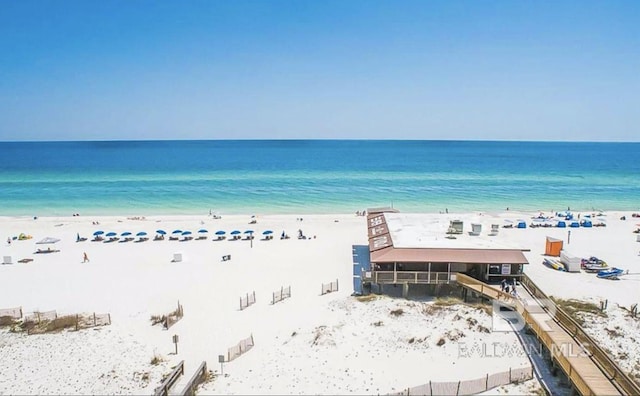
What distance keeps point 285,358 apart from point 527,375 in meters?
8.06

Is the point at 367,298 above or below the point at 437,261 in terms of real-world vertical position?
below

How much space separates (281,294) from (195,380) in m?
7.61

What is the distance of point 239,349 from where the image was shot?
15125 millimetres

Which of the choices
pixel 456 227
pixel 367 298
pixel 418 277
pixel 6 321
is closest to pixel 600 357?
pixel 418 277

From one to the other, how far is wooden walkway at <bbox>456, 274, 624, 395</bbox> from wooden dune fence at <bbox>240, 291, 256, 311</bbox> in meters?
9.95

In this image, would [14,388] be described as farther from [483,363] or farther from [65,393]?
[483,363]

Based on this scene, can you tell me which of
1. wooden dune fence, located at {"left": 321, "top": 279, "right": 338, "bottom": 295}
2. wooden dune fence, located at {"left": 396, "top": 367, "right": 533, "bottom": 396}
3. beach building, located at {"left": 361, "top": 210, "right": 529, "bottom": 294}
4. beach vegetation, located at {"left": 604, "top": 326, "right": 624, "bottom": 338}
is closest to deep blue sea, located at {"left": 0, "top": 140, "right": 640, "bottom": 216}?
wooden dune fence, located at {"left": 321, "top": 279, "right": 338, "bottom": 295}

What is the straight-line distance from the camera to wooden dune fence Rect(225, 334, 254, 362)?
48.4ft

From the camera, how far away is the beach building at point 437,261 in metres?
19.9

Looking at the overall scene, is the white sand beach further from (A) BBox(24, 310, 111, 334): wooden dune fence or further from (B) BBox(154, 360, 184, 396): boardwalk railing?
(A) BBox(24, 310, 111, 334): wooden dune fence

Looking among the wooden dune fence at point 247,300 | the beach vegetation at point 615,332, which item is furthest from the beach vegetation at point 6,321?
the beach vegetation at point 615,332

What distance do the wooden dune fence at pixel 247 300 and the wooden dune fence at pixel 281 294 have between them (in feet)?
3.15

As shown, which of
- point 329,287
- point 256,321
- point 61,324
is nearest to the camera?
point 61,324

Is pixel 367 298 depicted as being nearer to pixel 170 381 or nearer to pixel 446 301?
pixel 446 301
